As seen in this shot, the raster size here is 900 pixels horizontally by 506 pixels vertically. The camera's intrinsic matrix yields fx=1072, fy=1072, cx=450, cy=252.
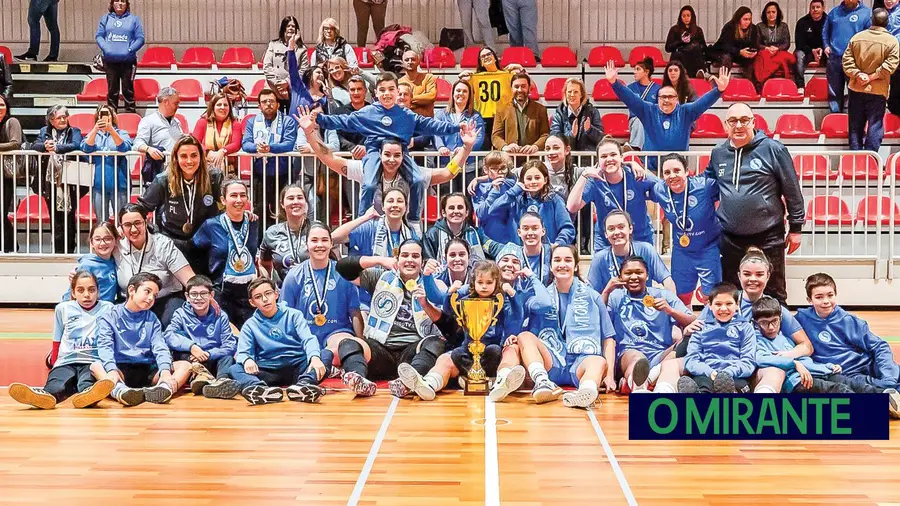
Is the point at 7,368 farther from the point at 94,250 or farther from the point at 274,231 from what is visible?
the point at 274,231

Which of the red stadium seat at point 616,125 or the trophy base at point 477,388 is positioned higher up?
the red stadium seat at point 616,125

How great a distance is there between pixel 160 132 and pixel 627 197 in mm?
3886

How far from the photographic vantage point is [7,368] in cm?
691

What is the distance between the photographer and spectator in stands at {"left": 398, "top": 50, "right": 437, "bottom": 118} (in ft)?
29.8

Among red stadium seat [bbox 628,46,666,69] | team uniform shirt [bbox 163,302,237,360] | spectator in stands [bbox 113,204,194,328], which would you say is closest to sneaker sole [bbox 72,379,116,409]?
team uniform shirt [bbox 163,302,237,360]

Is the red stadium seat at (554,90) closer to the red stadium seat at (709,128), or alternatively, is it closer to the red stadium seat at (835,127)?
the red stadium seat at (709,128)

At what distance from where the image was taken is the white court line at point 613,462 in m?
4.06

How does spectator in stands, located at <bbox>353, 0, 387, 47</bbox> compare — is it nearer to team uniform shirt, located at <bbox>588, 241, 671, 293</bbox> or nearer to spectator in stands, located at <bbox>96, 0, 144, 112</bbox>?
spectator in stands, located at <bbox>96, 0, 144, 112</bbox>

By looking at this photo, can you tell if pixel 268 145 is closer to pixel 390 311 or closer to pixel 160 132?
pixel 160 132

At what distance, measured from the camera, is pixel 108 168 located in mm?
8922

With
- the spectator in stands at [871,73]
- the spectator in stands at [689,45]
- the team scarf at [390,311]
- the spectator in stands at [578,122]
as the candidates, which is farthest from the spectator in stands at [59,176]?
the spectator in stands at [871,73]

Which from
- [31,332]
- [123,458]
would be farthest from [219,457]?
[31,332]

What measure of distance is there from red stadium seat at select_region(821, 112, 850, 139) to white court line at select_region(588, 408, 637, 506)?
6.73m

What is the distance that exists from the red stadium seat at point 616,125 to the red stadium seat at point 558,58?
1.49 metres
